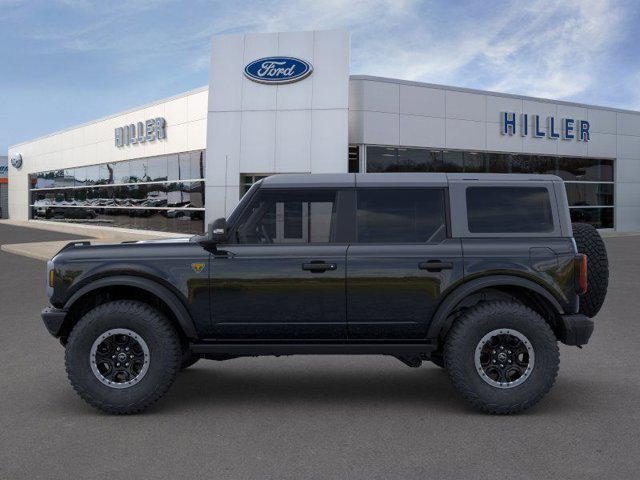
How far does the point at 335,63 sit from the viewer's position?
2378 cm

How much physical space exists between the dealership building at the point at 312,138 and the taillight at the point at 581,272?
1399 centimetres

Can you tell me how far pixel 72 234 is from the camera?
3834 centimetres

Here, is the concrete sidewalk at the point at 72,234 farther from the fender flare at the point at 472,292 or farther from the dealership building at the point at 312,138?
the fender flare at the point at 472,292

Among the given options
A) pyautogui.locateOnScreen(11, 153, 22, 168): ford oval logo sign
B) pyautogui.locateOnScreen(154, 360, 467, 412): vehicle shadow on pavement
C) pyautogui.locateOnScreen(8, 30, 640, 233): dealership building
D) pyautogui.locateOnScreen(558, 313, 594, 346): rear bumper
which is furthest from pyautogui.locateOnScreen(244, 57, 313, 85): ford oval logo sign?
pyautogui.locateOnScreen(11, 153, 22, 168): ford oval logo sign

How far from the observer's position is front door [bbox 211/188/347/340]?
533 centimetres

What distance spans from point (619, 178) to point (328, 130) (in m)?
18.7

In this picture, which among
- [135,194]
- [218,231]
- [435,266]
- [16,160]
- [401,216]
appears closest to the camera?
[218,231]

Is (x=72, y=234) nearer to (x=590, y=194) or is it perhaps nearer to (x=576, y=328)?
(x=590, y=194)

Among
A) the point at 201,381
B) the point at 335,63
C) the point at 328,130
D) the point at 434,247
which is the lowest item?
the point at 201,381

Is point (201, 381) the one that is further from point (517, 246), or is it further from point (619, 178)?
point (619, 178)

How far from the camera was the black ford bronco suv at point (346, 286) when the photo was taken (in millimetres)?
5281

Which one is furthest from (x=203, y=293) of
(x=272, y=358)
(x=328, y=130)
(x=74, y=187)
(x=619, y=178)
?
(x=74, y=187)

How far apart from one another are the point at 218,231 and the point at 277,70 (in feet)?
64.9

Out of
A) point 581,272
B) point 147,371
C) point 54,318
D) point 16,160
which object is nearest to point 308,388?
point 147,371
